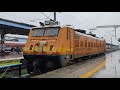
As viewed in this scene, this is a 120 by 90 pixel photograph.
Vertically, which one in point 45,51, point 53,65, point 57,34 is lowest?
point 53,65

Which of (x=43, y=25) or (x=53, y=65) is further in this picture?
(x=43, y=25)

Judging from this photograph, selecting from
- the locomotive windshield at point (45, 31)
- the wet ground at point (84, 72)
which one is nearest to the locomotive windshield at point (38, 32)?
the locomotive windshield at point (45, 31)

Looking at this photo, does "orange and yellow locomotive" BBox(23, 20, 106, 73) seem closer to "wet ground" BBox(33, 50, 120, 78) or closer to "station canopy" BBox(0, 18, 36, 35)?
"wet ground" BBox(33, 50, 120, 78)

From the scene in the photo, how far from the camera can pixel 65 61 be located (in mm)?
15562

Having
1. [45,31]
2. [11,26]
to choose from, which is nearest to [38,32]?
[45,31]

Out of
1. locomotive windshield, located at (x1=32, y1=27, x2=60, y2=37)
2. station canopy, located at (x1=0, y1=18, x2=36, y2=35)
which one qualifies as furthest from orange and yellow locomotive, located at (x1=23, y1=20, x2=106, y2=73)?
station canopy, located at (x1=0, y1=18, x2=36, y2=35)

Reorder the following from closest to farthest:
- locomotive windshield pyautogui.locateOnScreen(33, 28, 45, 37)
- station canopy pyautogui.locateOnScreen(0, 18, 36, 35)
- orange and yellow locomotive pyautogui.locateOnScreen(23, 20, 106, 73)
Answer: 1. orange and yellow locomotive pyautogui.locateOnScreen(23, 20, 106, 73)
2. locomotive windshield pyautogui.locateOnScreen(33, 28, 45, 37)
3. station canopy pyautogui.locateOnScreen(0, 18, 36, 35)

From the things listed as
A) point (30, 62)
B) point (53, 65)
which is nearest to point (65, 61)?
point (53, 65)

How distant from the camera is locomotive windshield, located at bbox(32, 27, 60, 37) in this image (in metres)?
15.6
